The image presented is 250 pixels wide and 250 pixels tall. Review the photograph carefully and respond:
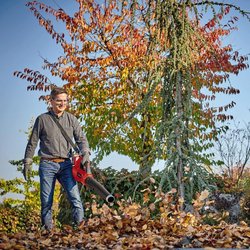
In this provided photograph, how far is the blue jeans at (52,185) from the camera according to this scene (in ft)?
21.6

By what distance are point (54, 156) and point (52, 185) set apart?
0.42m

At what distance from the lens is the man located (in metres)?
6.62

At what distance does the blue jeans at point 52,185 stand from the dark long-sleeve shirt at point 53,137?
5.4 inches

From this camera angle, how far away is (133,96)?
12758 millimetres

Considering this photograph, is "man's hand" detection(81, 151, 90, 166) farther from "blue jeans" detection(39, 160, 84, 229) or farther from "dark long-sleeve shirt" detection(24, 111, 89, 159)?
"blue jeans" detection(39, 160, 84, 229)

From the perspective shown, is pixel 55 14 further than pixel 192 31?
Yes

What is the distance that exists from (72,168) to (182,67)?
241 cm

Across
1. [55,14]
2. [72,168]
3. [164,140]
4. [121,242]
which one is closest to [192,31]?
[164,140]

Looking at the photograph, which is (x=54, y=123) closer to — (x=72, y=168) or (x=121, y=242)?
(x=72, y=168)

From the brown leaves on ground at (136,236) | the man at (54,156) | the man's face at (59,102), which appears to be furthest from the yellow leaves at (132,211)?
the man's face at (59,102)

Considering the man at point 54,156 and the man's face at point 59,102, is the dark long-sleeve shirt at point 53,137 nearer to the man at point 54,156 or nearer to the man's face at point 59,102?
the man at point 54,156

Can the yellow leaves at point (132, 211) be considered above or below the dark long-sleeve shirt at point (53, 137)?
below

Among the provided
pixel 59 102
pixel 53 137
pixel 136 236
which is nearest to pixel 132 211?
pixel 136 236

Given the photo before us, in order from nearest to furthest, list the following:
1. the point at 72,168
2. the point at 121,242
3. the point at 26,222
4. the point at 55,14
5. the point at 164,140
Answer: the point at 121,242, the point at 72,168, the point at 164,140, the point at 26,222, the point at 55,14
